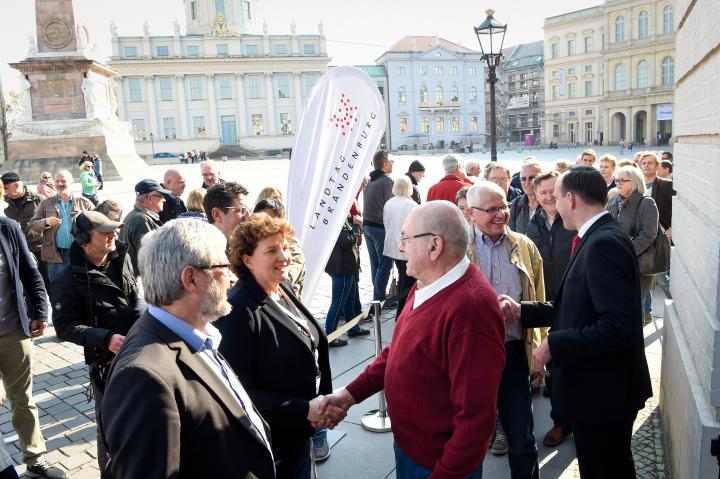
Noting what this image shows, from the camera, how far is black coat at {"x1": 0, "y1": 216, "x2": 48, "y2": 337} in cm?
417

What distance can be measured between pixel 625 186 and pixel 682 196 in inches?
95.8

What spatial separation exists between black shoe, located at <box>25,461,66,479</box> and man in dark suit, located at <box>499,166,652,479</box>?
3370mm

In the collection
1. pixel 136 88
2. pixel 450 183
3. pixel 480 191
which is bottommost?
pixel 450 183

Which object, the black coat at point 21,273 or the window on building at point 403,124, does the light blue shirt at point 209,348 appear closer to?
the black coat at point 21,273

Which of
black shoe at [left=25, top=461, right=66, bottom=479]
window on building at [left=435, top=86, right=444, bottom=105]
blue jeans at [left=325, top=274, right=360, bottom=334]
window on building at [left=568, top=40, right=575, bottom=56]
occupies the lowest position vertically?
black shoe at [left=25, top=461, right=66, bottom=479]

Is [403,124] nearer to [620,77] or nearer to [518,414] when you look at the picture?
[620,77]

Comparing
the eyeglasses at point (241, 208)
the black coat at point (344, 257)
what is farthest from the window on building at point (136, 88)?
the eyeglasses at point (241, 208)

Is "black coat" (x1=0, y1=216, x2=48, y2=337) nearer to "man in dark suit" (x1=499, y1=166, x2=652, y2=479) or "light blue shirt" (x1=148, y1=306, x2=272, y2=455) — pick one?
"light blue shirt" (x1=148, y1=306, x2=272, y2=455)

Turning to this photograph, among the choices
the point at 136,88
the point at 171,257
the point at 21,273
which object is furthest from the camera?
the point at 136,88

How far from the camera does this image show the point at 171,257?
1900 mm

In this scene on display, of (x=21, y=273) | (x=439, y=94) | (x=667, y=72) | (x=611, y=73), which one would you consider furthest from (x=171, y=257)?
(x=439, y=94)

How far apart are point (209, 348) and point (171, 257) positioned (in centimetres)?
34

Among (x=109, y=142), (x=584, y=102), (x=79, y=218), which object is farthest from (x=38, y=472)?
(x=584, y=102)

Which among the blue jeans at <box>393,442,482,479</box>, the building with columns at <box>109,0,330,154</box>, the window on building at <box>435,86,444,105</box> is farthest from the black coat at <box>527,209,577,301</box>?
the window on building at <box>435,86,444,105</box>
